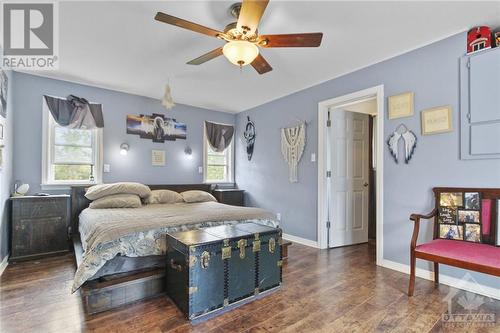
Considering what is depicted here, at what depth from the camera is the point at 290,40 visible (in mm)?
2084

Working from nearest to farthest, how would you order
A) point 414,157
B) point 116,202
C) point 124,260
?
point 124,260 → point 414,157 → point 116,202

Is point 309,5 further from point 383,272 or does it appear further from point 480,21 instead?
point 383,272

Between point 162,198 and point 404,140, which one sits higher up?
point 404,140

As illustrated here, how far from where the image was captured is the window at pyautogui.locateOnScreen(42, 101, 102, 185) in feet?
12.4

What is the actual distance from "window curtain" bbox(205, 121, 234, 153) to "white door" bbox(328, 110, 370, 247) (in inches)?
95.0

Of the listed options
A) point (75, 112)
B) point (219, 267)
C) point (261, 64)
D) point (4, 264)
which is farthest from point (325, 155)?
point (4, 264)

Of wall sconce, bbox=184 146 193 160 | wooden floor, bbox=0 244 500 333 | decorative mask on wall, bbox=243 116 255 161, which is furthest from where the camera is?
decorative mask on wall, bbox=243 116 255 161

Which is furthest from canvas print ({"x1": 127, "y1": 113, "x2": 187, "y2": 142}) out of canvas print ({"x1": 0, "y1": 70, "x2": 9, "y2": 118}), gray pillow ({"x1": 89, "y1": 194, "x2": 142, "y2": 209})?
canvas print ({"x1": 0, "y1": 70, "x2": 9, "y2": 118})

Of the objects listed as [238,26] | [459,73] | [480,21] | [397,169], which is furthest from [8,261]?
[480,21]

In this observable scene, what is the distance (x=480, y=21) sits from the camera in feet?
7.76

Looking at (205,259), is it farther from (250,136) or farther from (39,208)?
(250,136)

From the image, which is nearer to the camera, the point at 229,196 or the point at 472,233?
the point at 472,233

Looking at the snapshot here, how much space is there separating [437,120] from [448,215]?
0.96m

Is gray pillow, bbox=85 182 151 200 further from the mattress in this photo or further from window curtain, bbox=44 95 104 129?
the mattress
